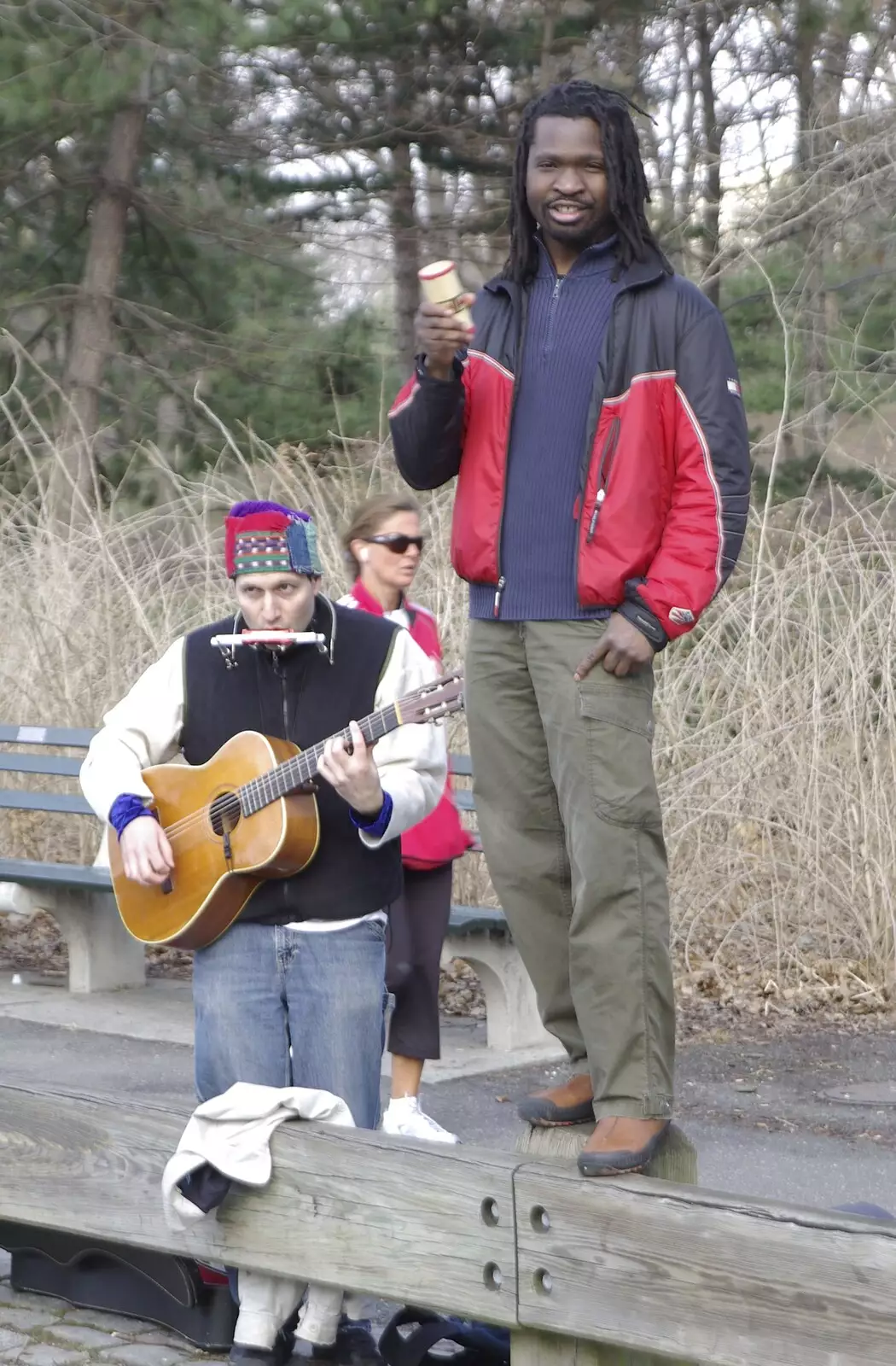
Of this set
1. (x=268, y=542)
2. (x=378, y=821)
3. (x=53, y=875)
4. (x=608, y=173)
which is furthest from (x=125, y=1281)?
(x=53, y=875)

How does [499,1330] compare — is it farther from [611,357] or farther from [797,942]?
[797,942]

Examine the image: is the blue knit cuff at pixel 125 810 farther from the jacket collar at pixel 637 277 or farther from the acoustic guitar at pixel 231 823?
the jacket collar at pixel 637 277

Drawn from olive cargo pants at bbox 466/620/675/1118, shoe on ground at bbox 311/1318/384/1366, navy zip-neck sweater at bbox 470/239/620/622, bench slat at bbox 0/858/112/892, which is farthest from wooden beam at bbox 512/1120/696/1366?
bench slat at bbox 0/858/112/892

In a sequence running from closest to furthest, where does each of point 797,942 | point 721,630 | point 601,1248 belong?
1. point 601,1248
2. point 797,942
3. point 721,630

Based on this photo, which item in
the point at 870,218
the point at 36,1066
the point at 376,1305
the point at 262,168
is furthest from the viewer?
the point at 262,168

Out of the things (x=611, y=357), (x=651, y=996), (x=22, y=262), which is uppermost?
(x=22, y=262)

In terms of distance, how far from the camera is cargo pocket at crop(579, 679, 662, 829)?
351 centimetres

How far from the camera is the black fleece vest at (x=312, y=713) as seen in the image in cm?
427

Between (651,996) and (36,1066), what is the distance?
13.1ft

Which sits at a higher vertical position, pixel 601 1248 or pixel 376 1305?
pixel 601 1248

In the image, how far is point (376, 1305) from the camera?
15.6 feet

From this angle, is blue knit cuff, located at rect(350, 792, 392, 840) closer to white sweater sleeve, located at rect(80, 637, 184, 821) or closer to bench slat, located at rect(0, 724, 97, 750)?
white sweater sleeve, located at rect(80, 637, 184, 821)

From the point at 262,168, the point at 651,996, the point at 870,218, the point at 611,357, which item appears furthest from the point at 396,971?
the point at 262,168

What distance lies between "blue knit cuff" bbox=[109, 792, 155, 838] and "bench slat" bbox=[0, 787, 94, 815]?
390 cm
